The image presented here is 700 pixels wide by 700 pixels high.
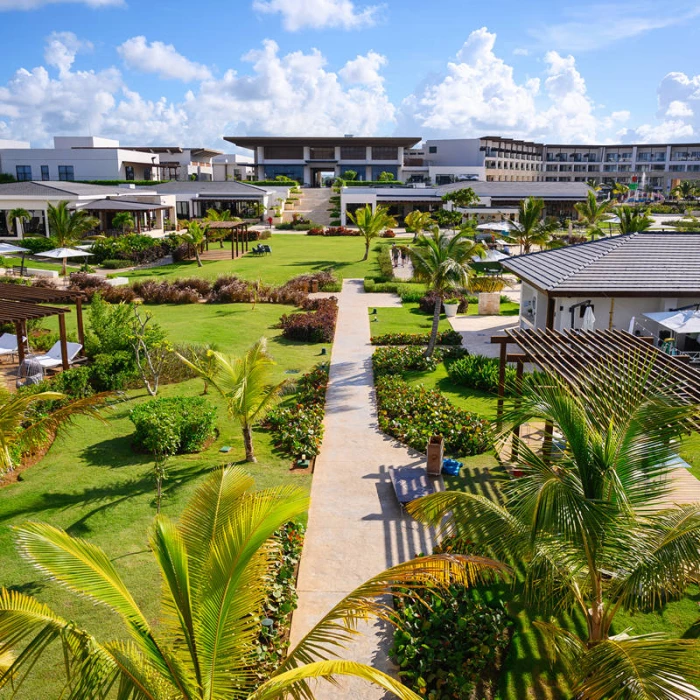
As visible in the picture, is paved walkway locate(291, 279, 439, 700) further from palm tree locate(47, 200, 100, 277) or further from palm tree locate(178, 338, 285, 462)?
palm tree locate(47, 200, 100, 277)

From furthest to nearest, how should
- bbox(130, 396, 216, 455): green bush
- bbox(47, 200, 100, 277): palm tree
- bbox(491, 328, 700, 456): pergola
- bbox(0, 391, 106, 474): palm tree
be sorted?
bbox(47, 200, 100, 277): palm tree
bbox(130, 396, 216, 455): green bush
bbox(491, 328, 700, 456): pergola
bbox(0, 391, 106, 474): palm tree

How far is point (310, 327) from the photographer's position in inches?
962

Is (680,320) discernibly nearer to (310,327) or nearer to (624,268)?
(624,268)

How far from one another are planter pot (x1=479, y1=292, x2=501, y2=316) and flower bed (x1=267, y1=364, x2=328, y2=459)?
11782 mm

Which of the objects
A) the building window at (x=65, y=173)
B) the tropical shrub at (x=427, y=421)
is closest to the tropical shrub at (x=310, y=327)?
the tropical shrub at (x=427, y=421)

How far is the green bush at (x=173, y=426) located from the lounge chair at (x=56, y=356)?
18.1 feet

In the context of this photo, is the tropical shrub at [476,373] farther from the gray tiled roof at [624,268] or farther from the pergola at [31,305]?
the pergola at [31,305]

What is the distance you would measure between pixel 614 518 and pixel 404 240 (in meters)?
48.8

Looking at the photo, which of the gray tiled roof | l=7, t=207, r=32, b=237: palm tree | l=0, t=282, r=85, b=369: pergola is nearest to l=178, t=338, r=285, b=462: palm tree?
l=0, t=282, r=85, b=369: pergola

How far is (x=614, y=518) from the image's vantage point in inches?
256

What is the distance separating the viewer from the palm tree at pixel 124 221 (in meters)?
48.1

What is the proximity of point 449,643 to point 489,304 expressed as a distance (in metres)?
21.6

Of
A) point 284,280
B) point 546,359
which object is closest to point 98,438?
point 546,359

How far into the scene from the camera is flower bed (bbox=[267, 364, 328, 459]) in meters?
14.5
